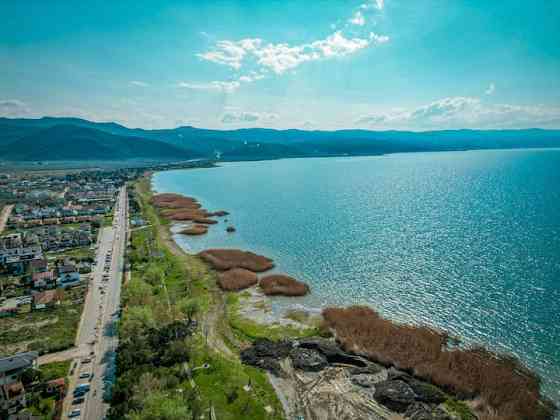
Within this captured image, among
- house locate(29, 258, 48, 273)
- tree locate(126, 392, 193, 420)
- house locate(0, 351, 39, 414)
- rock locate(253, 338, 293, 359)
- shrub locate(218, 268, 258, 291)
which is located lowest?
shrub locate(218, 268, 258, 291)

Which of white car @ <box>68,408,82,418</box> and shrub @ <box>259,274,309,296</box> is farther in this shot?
shrub @ <box>259,274,309,296</box>

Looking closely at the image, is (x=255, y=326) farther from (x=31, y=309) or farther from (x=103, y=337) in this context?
(x=31, y=309)

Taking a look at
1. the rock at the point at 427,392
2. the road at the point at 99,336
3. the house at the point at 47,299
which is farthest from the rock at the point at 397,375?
the house at the point at 47,299

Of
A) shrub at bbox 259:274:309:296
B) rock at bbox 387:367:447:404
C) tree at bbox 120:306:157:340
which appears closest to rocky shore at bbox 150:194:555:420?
rock at bbox 387:367:447:404

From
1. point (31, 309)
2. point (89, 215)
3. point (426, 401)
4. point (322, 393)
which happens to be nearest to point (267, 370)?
point (322, 393)

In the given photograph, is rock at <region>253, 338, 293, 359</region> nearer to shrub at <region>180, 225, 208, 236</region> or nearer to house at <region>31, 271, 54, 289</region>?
house at <region>31, 271, 54, 289</region>

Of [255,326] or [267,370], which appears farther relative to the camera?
[255,326]
